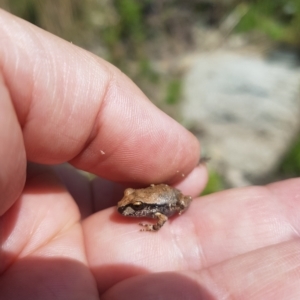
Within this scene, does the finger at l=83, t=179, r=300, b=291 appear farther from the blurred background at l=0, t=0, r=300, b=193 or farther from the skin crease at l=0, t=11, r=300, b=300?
the blurred background at l=0, t=0, r=300, b=193

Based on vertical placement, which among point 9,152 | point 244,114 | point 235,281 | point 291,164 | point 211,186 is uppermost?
point 9,152

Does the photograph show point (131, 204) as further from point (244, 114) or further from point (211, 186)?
point (244, 114)

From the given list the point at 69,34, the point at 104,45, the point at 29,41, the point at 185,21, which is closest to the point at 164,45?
the point at 185,21

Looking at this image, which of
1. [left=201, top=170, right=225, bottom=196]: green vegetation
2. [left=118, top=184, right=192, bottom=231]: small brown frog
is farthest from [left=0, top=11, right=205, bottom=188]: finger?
[left=201, top=170, right=225, bottom=196]: green vegetation

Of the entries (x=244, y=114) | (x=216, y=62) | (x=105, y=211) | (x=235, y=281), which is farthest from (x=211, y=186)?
(x=216, y=62)

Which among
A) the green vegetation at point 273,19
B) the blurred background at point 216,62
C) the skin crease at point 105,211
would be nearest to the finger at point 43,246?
the skin crease at point 105,211

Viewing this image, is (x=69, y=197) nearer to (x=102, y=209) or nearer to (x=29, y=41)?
(x=102, y=209)
